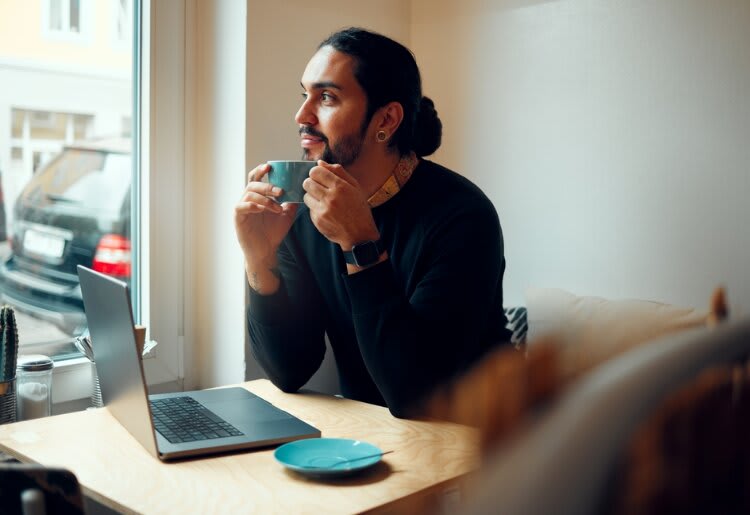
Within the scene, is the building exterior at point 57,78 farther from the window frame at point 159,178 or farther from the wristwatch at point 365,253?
the wristwatch at point 365,253

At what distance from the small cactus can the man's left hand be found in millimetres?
596

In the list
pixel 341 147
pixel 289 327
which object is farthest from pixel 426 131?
pixel 289 327

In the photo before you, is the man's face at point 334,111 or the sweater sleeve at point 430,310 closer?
the sweater sleeve at point 430,310

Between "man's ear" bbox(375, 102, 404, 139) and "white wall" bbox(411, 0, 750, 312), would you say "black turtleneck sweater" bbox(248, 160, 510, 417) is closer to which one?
"man's ear" bbox(375, 102, 404, 139)

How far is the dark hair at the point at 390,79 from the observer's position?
65.1 inches

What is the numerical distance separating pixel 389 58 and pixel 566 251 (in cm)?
66

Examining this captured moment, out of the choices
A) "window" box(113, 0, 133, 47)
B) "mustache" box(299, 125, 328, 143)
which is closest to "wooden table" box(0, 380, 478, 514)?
"mustache" box(299, 125, 328, 143)

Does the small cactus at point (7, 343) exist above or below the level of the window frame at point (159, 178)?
below

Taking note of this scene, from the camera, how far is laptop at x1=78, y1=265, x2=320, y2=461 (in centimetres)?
108

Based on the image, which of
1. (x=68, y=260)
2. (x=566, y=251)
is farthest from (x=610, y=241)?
(x=68, y=260)

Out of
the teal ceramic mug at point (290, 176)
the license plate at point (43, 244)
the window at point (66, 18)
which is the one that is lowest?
the license plate at point (43, 244)

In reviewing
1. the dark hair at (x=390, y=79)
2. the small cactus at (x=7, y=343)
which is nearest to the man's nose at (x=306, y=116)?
the dark hair at (x=390, y=79)

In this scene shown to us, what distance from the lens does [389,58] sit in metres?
1.69

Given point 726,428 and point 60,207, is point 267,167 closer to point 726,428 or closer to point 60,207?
point 60,207
